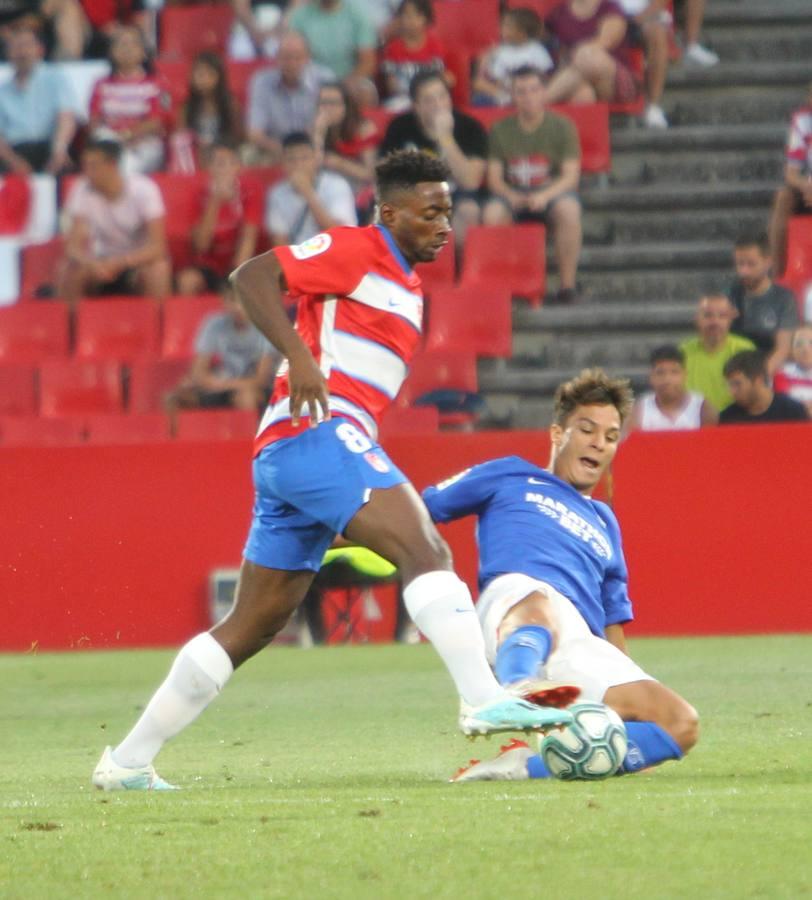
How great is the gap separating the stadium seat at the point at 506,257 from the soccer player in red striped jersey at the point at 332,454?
809cm

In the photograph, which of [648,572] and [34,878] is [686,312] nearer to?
[648,572]

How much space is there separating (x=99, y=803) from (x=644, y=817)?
151 centimetres

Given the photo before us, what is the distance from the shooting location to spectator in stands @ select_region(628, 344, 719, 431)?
12.3 m

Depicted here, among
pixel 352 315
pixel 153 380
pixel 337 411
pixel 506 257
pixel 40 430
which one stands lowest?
pixel 40 430

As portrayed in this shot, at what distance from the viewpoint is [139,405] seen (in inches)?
560

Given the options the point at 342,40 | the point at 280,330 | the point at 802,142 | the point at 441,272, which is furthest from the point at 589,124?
the point at 280,330

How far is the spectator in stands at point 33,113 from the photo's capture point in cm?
1628

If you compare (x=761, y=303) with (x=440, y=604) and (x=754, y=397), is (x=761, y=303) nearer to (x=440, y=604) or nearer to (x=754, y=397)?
(x=754, y=397)

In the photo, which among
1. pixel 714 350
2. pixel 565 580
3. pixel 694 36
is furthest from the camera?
pixel 694 36

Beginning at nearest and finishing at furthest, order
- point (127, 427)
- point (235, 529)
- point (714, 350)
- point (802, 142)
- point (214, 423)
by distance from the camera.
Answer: point (235, 529), point (714, 350), point (214, 423), point (127, 427), point (802, 142)

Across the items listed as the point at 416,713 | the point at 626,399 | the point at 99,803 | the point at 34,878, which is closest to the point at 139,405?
the point at 416,713

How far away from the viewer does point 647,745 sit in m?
6.07

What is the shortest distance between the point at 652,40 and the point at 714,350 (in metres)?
3.50

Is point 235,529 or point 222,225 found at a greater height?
point 222,225
